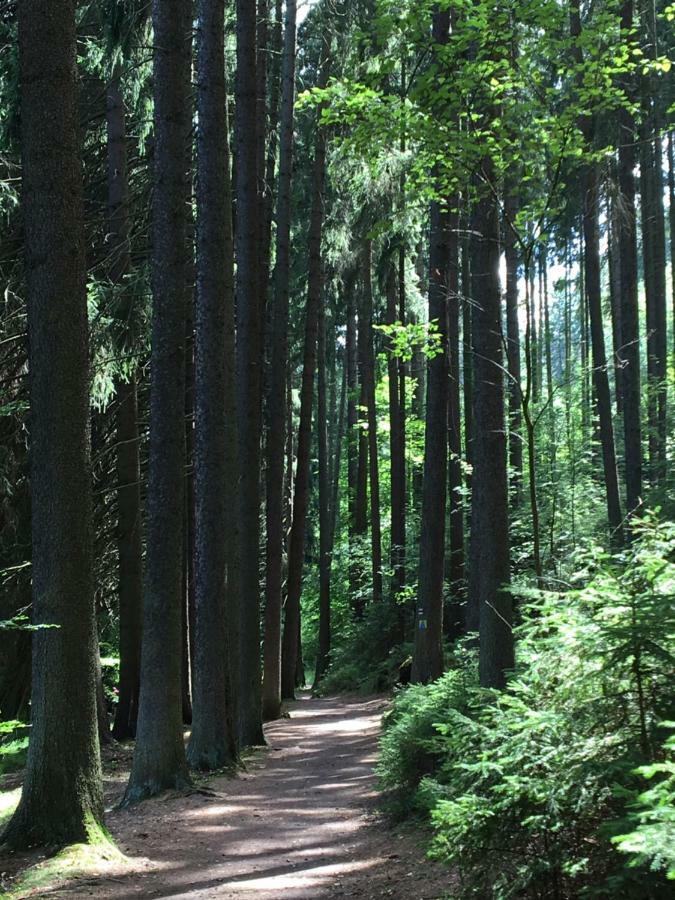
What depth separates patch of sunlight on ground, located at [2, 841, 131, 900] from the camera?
5805mm

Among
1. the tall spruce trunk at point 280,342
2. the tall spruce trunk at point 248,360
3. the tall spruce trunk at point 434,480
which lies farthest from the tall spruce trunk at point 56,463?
the tall spruce trunk at point 280,342

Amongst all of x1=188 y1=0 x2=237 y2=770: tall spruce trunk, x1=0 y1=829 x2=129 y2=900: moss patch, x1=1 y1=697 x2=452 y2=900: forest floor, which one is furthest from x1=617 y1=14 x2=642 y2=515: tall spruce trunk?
x1=0 y1=829 x2=129 y2=900: moss patch

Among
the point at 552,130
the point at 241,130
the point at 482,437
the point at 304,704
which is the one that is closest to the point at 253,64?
the point at 241,130

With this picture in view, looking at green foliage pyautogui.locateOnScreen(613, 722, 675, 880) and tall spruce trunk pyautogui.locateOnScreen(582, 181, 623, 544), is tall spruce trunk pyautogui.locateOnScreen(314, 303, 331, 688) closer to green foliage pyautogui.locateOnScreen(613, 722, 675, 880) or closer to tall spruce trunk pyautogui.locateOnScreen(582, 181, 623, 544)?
tall spruce trunk pyautogui.locateOnScreen(582, 181, 623, 544)

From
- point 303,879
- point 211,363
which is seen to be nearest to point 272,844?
point 303,879

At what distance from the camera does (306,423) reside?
2089 centimetres

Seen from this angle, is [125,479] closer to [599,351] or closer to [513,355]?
[599,351]

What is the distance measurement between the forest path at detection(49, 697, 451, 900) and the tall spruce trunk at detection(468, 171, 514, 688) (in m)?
1.83

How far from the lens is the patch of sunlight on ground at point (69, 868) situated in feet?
19.0

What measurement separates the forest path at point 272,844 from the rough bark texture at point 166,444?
1.98ft

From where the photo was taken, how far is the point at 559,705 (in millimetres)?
4816

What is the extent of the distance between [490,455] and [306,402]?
13.4m

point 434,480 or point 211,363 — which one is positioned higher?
point 211,363

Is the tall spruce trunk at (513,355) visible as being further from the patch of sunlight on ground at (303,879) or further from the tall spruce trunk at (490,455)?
the patch of sunlight on ground at (303,879)
